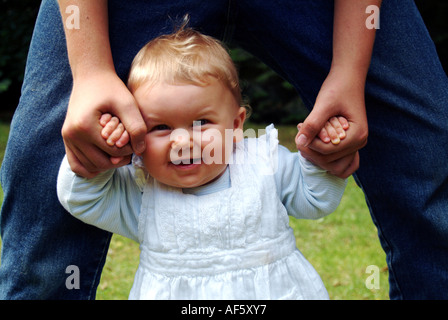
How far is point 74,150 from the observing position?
4.95ft

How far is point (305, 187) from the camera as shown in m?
1.66

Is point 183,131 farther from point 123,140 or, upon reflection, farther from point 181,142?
point 123,140

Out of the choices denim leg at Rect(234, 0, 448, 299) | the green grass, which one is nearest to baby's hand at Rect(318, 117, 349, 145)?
denim leg at Rect(234, 0, 448, 299)

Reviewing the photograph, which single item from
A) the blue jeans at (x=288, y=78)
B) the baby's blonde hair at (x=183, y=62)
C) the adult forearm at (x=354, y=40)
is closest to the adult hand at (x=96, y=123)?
the baby's blonde hair at (x=183, y=62)

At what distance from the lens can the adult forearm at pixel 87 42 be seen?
1545 millimetres

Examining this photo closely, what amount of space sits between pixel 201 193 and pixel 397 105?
66 centimetres

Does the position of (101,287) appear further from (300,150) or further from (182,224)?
(300,150)

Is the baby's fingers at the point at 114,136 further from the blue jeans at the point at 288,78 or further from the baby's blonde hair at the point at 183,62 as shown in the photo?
the blue jeans at the point at 288,78

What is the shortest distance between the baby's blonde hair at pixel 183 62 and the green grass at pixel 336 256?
1465 mm

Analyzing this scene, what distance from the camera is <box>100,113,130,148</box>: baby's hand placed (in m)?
1.45

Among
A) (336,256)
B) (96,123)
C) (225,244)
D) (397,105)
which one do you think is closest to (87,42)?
(96,123)

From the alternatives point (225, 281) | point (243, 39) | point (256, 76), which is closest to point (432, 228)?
point (225, 281)

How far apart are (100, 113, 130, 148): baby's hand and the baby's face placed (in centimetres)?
11

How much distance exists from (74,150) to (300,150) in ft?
2.03
